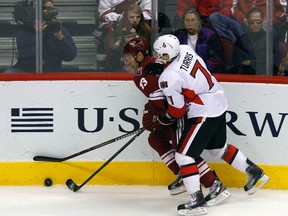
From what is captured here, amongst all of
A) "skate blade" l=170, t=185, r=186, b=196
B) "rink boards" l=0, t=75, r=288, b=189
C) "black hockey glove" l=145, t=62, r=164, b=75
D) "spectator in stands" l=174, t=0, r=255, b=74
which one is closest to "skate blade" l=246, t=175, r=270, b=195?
"rink boards" l=0, t=75, r=288, b=189

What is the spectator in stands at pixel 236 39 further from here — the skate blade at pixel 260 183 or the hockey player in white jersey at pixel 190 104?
the skate blade at pixel 260 183

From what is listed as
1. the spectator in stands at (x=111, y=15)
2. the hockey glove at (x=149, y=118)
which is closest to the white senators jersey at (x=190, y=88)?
the hockey glove at (x=149, y=118)

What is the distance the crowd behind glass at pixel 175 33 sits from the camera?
7418 millimetres

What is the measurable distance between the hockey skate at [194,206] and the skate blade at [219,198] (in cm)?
19

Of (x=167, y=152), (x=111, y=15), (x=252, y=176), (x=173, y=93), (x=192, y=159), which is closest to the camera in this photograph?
(x=173, y=93)

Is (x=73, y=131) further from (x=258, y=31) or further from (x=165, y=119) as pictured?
(x=258, y=31)

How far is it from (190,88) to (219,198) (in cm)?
78

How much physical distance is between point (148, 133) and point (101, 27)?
787 mm

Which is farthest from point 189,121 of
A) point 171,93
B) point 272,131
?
point 272,131

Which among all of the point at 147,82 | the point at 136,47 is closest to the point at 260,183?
the point at 147,82

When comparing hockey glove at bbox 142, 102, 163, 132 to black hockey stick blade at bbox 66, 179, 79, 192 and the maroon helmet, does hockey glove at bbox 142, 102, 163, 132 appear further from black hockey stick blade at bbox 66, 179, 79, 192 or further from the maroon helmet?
black hockey stick blade at bbox 66, 179, 79, 192

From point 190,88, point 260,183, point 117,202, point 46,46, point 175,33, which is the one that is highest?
point 175,33

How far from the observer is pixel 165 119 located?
6.87 metres

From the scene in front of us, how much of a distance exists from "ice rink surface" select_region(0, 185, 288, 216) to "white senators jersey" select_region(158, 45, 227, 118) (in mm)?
612
